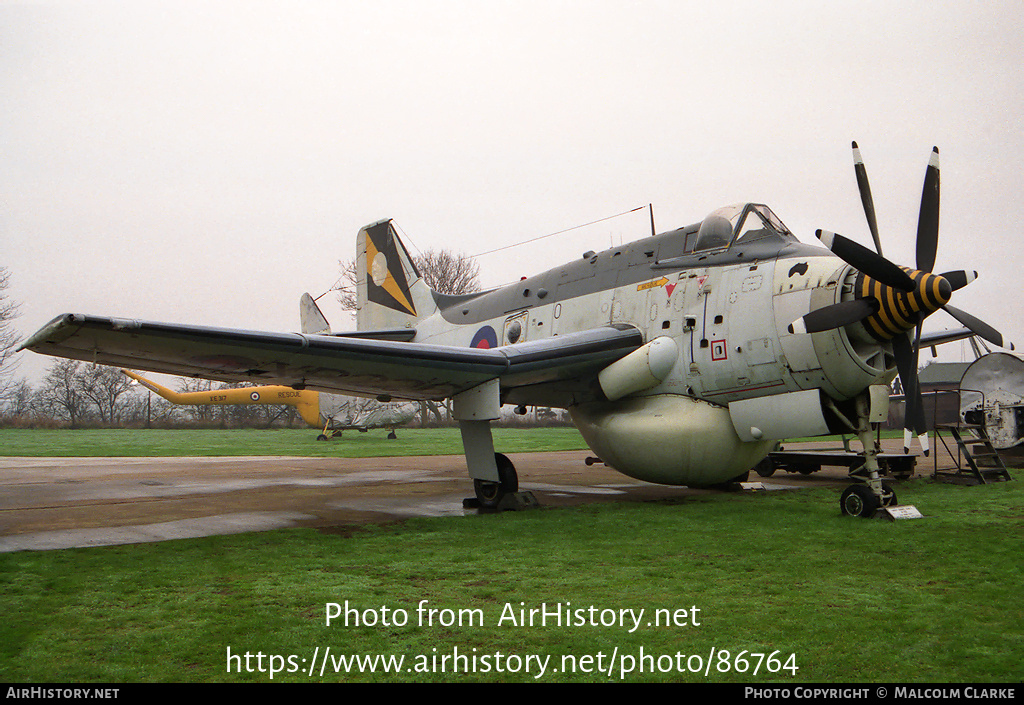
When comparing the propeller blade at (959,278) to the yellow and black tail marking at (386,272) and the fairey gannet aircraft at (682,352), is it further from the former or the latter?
the yellow and black tail marking at (386,272)

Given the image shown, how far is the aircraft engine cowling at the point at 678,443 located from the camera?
10719 millimetres

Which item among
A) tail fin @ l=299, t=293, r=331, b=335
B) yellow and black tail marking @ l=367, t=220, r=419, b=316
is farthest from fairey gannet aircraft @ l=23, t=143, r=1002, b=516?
tail fin @ l=299, t=293, r=331, b=335

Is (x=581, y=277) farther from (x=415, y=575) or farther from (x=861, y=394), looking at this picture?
(x=415, y=575)

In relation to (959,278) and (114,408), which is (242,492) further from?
(114,408)

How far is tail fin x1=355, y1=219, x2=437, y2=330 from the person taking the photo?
1788 cm

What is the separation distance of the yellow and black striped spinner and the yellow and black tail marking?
11203 millimetres

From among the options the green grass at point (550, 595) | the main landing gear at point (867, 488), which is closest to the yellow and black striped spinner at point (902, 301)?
the main landing gear at point (867, 488)

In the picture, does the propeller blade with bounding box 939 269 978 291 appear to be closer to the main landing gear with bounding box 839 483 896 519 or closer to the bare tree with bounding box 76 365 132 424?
the main landing gear with bounding box 839 483 896 519

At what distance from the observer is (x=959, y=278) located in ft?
28.1

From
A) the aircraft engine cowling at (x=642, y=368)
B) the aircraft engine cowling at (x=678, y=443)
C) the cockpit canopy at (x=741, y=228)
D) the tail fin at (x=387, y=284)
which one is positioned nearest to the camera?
the aircraft engine cowling at (x=678, y=443)

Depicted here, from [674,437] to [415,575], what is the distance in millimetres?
5348

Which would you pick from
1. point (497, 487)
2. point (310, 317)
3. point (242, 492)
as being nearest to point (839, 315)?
point (497, 487)

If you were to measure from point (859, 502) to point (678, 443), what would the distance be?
2.51 metres

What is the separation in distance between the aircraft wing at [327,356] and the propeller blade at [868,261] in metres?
3.74
